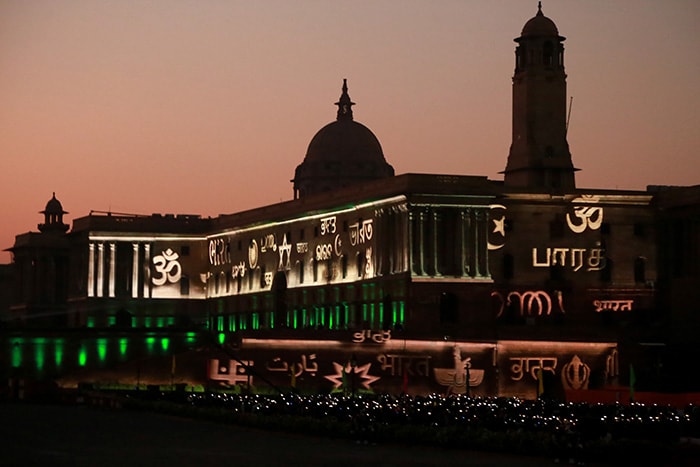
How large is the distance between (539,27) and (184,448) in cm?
7335

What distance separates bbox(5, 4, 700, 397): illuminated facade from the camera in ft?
384

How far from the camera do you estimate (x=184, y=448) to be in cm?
7069

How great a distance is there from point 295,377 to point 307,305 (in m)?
26.7

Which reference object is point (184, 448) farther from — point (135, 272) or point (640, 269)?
point (135, 272)

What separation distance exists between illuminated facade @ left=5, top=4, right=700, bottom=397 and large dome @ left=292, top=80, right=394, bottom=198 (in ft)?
60.6

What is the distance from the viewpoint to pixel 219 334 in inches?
5472

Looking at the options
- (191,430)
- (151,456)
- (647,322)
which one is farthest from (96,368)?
(151,456)

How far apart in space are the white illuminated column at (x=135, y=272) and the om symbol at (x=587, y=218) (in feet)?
162

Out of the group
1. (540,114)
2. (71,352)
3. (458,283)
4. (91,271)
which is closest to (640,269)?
(540,114)

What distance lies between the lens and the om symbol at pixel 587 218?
130 metres

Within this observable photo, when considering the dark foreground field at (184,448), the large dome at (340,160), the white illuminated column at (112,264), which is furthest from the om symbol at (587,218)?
the white illuminated column at (112,264)

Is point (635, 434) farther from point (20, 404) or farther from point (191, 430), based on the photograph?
point (20, 404)

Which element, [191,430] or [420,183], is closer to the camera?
[191,430]

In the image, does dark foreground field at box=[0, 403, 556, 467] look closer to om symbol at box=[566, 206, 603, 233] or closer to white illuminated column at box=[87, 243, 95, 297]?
om symbol at box=[566, 206, 603, 233]
